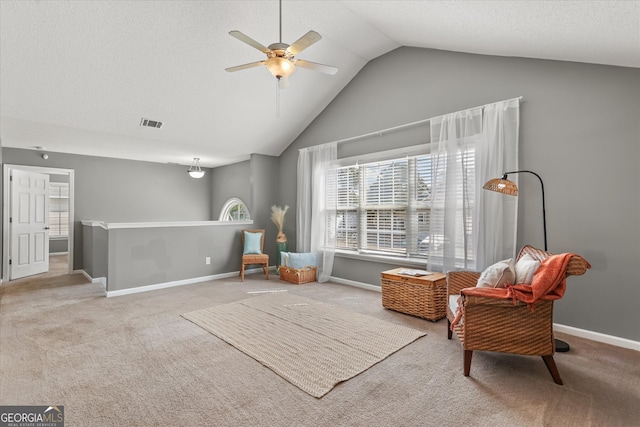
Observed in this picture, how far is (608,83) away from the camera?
2684 mm

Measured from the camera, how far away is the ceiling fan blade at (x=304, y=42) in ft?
7.78

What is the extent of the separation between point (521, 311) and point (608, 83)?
2.27m

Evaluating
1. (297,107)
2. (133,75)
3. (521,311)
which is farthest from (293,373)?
(297,107)

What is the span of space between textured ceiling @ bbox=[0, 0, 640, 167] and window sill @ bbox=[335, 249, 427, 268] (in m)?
2.56

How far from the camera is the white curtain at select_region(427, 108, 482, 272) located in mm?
3486

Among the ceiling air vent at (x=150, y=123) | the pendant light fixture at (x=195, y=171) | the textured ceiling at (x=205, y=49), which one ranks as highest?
the textured ceiling at (x=205, y=49)

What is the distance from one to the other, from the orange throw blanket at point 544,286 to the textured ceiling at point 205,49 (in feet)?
5.13

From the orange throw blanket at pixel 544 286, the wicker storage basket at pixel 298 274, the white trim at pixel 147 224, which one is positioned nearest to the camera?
the orange throw blanket at pixel 544 286

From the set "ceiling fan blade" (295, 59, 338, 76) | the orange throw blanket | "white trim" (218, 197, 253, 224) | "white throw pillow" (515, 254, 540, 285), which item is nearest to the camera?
the orange throw blanket

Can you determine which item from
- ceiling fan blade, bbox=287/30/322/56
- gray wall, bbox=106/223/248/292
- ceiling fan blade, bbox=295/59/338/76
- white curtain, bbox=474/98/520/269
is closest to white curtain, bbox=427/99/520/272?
white curtain, bbox=474/98/520/269

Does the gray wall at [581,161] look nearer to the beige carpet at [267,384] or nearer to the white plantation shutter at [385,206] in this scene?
the beige carpet at [267,384]

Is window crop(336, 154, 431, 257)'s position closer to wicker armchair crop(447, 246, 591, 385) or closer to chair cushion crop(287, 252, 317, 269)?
chair cushion crop(287, 252, 317, 269)

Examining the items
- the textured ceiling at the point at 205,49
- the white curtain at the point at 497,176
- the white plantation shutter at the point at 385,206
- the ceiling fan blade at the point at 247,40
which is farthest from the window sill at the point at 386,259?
the ceiling fan blade at the point at 247,40

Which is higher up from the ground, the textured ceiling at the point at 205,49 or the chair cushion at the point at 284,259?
the textured ceiling at the point at 205,49
